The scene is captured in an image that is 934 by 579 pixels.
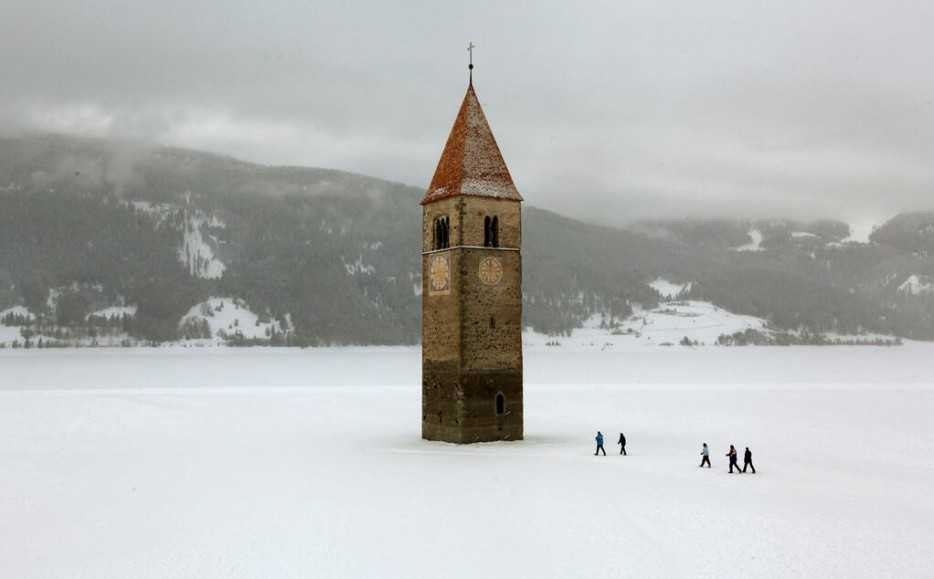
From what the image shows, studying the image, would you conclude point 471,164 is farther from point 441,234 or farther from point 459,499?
point 459,499

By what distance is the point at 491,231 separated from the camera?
53125mm

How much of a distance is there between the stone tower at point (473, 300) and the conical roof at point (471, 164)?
63mm

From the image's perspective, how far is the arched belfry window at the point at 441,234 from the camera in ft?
175

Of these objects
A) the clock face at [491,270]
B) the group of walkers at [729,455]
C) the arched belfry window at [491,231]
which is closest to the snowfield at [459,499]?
the group of walkers at [729,455]

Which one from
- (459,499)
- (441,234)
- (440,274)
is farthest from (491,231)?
(459,499)

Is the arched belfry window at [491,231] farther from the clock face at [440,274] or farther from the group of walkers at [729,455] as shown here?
the group of walkers at [729,455]

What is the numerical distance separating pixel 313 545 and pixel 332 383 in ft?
306

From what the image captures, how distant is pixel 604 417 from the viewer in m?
67.8

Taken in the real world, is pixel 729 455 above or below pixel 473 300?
below

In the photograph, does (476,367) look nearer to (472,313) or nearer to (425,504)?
(472,313)

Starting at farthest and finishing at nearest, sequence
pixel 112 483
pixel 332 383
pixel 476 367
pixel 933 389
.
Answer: pixel 332 383, pixel 933 389, pixel 476 367, pixel 112 483

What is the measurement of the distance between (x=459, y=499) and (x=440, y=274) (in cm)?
1962

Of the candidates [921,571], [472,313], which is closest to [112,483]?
[472,313]

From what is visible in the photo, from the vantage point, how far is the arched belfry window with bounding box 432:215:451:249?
53.4 meters
